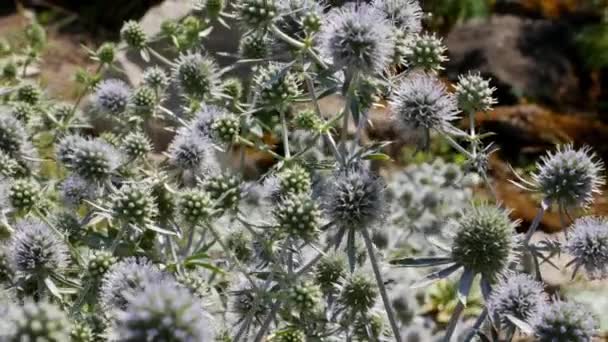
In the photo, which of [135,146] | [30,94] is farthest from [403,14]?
[30,94]

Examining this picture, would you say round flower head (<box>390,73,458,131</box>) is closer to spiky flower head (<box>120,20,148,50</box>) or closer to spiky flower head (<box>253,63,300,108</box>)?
spiky flower head (<box>253,63,300,108</box>)

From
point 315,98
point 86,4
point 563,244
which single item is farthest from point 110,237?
point 86,4

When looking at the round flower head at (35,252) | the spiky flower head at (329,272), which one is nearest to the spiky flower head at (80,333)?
the round flower head at (35,252)

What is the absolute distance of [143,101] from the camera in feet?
9.60

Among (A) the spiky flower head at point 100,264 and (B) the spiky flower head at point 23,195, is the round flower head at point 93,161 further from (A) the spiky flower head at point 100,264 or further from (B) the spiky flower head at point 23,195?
(A) the spiky flower head at point 100,264

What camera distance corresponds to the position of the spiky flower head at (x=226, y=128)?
7.83ft

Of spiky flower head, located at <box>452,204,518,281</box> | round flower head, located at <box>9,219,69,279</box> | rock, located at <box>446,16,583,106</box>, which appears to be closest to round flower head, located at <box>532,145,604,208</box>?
spiky flower head, located at <box>452,204,518,281</box>

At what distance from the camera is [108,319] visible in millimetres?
2125

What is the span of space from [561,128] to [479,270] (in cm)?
405

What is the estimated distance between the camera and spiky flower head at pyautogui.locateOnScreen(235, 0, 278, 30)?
2119mm

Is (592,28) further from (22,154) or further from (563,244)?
(22,154)

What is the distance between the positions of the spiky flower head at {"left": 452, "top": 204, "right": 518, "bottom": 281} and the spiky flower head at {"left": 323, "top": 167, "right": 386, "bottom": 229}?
24cm

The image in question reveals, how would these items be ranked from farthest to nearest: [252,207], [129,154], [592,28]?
[592,28] < [252,207] < [129,154]

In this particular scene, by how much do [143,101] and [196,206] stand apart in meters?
0.94
